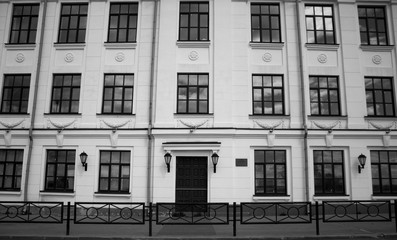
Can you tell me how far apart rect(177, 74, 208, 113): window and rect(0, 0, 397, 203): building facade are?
0.06 metres

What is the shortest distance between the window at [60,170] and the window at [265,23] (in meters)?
11.7

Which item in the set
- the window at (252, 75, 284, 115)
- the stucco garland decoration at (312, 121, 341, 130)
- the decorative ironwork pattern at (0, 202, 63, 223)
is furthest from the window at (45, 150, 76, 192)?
the stucco garland decoration at (312, 121, 341, 130)

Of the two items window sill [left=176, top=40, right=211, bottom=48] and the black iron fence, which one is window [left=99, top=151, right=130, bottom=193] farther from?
window sill [left=176, top=40, right=211, bottom=48]

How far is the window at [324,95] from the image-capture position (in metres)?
17.4

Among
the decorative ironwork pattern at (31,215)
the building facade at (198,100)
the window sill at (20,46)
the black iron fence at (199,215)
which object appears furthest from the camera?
the window sill at (20,46)

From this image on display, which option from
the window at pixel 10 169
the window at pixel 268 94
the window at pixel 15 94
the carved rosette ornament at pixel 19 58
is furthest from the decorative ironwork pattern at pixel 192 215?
the carved rosette ornament at pixel 19 58

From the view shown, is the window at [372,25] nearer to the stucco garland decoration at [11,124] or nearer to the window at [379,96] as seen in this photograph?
the window at [379,96]

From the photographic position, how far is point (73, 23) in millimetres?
18391

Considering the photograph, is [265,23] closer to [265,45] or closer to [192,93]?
[265,45]

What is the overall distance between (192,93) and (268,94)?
406 cm

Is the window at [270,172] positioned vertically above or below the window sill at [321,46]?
below

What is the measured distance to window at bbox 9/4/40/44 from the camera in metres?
18.5

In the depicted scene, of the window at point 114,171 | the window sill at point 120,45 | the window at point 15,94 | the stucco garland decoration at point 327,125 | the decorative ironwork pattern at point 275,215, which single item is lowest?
the decorative ironwork pattern at point 275,215

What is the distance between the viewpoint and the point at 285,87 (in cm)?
1747
